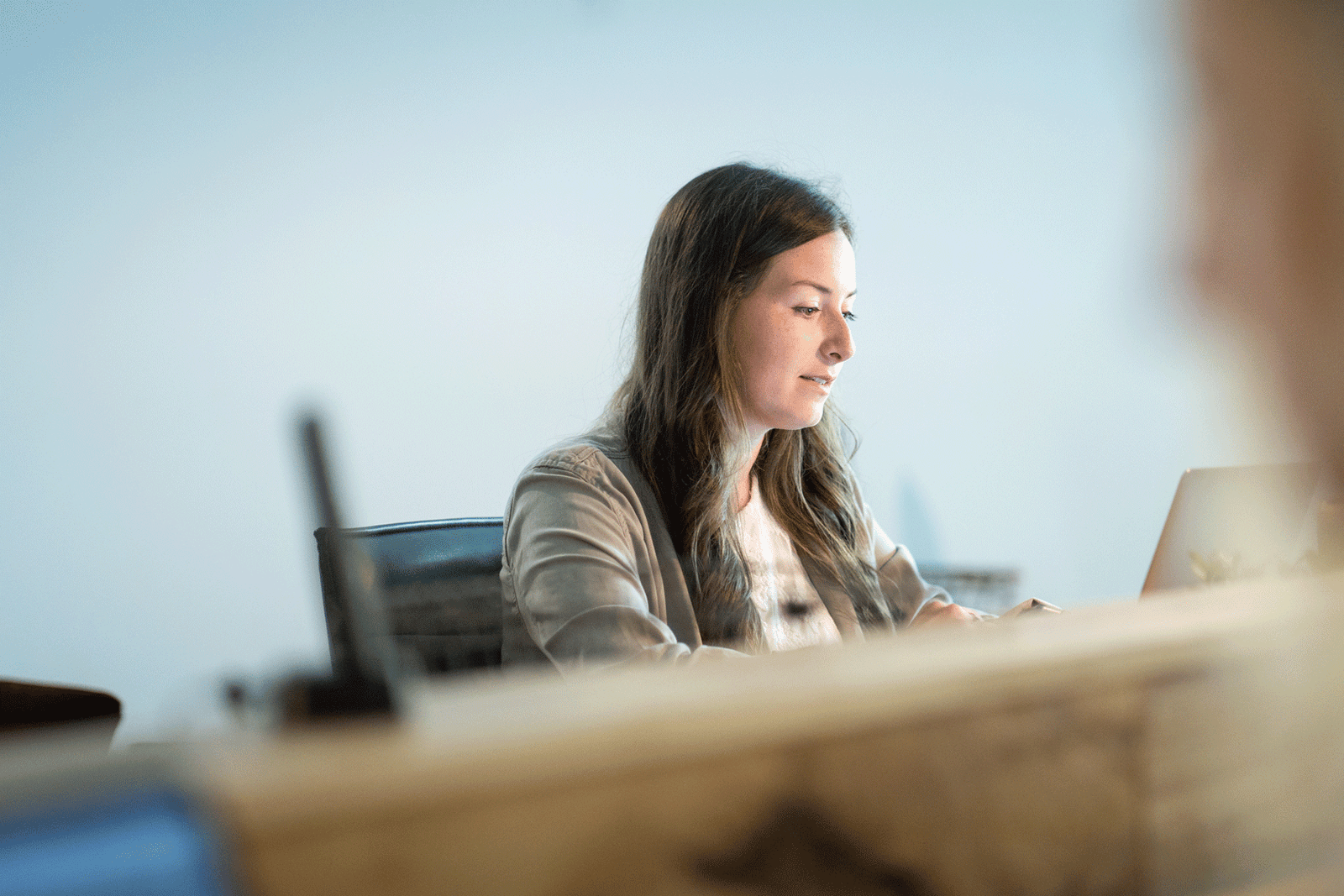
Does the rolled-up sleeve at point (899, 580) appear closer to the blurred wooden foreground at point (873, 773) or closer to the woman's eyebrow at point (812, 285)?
the woman's eyebrow at point (812, 285)

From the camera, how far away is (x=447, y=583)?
842 millimetres

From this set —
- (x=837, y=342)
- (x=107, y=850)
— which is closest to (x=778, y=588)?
(x=837, y=342)

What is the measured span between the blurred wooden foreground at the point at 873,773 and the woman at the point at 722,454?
0.46 metres

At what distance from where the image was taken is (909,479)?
5.09 feet

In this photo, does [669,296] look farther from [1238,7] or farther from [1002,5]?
[1002,5]

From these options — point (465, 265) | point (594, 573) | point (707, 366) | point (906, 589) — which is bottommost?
point (906, 589)

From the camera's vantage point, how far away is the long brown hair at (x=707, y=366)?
82 centimetres

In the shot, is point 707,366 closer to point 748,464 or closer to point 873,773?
point 748,464

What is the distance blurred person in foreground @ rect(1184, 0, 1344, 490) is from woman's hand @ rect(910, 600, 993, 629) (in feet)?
1.78

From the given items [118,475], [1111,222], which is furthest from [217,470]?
[1111,222]

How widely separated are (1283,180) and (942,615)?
62 cm

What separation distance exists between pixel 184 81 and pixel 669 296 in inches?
30.8

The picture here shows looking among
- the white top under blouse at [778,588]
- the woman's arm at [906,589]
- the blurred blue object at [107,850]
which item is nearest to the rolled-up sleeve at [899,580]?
the woman's arm at [906,589]

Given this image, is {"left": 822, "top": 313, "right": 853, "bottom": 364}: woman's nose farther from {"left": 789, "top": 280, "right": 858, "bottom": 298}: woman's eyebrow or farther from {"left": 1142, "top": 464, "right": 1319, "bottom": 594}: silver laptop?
{"left": 1142, "top": 464, "right": 1319, "bottom": 594}: silver laptop
